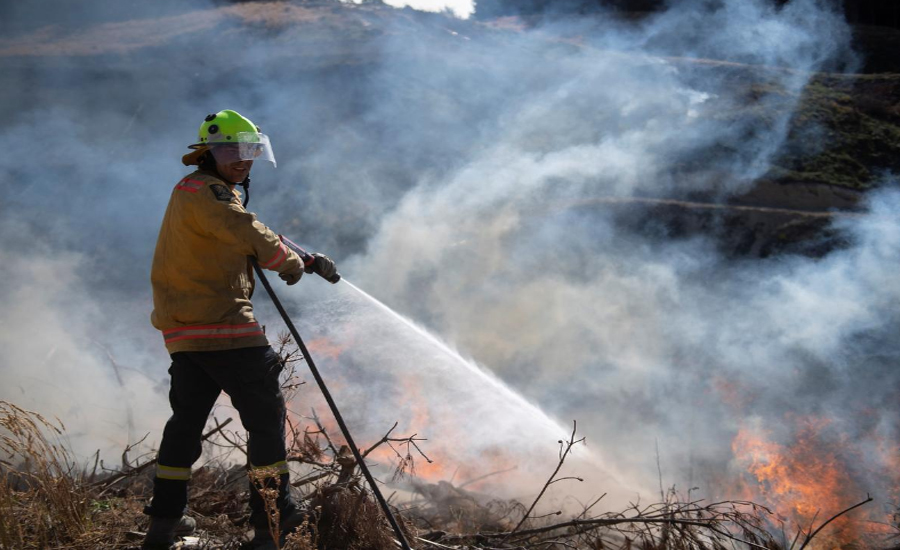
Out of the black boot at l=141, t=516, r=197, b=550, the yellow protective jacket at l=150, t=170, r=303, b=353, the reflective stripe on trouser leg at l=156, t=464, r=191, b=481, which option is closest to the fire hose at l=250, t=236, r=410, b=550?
the yellow protective jacket at l=150, t=170, r=303, b=353

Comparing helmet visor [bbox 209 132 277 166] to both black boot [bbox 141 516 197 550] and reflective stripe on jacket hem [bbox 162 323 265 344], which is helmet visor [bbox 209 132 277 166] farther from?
black boot [bbox 141 516 197 550]

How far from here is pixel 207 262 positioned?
8.79 ft

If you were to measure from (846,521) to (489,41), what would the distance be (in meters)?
9.78

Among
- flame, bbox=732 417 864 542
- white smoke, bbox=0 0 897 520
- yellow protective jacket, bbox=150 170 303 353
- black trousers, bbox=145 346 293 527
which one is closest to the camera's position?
yellow protective jacket, bbox=150 170 303 353

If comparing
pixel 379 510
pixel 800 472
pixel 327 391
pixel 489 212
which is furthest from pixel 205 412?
pixel 489 212

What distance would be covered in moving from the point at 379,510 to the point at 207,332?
111cm

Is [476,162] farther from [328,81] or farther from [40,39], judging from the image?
[40,39]

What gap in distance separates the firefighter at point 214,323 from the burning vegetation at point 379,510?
167mm

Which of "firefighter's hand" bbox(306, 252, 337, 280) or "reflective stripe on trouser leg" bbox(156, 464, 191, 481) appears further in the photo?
"firefighter's hand" bbox(306, 252, 337, 280)

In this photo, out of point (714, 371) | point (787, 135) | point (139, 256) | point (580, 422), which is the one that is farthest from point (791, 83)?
point (139, 256)

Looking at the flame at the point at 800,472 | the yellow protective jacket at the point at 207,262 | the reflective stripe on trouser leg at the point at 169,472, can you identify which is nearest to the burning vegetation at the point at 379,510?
the flame at the point at 800,472

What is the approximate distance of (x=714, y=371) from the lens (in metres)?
6.02

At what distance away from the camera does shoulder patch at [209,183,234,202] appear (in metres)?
2.60

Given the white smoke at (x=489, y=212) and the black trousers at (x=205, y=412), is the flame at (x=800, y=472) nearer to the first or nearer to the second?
the white smoke at (x=489, y=212)
